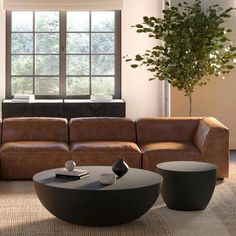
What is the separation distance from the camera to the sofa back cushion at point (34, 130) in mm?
7062

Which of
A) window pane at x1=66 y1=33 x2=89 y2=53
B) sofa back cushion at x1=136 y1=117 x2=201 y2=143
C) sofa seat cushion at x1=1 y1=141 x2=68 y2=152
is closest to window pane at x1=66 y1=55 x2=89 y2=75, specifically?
window pane at x1=66 y1=33 x2=89 y2=53

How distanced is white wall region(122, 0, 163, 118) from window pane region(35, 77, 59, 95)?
41.1 inches

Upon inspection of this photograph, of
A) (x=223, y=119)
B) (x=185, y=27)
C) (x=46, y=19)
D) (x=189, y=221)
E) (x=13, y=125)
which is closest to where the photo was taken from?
(x=189, y=221)

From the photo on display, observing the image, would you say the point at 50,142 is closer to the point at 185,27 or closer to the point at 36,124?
the point at 36,124

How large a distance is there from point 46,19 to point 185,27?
2659 millimetres

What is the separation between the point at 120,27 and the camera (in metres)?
9.63

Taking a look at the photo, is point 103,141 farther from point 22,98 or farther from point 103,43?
point 103,43

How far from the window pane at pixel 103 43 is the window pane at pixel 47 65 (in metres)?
0.62

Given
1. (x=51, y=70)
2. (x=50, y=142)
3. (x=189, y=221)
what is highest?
(x=51, y=70)

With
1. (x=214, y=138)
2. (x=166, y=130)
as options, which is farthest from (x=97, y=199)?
(x=166, y=130)

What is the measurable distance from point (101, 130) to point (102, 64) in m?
2.74

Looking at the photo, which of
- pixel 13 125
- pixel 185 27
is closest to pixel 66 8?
pixel 185 27

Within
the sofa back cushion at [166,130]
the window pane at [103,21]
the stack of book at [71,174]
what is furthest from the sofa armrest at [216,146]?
the window pane at [103,21]

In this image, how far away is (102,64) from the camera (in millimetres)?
9750
